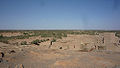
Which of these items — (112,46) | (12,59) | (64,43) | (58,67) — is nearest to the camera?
(58,67)

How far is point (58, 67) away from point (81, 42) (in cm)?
743

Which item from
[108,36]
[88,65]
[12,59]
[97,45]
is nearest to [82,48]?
[97,45]

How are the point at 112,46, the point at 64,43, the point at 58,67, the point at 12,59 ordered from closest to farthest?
the point at 58,67 → the point at 12,59 → the point at 112,46 → the point at 64,43

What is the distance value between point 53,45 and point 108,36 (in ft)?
21.9

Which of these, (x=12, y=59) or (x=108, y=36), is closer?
(x=12, y=59)

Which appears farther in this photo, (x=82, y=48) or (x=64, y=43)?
(x=64, y=43)

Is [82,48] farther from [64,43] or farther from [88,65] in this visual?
[88,65]

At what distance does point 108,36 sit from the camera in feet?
42.2

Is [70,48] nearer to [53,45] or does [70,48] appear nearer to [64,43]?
[64,43]

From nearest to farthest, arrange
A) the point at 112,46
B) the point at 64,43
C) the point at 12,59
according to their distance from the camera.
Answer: the point at 12,59
the point at 112,46
the point at 64,43

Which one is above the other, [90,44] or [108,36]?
[108,36]

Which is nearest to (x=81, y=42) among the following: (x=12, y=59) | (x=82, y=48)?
(x=82, y=48)

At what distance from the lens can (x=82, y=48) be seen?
13.1 m

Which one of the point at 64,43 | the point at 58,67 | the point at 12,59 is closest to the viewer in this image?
the point at 58,67
